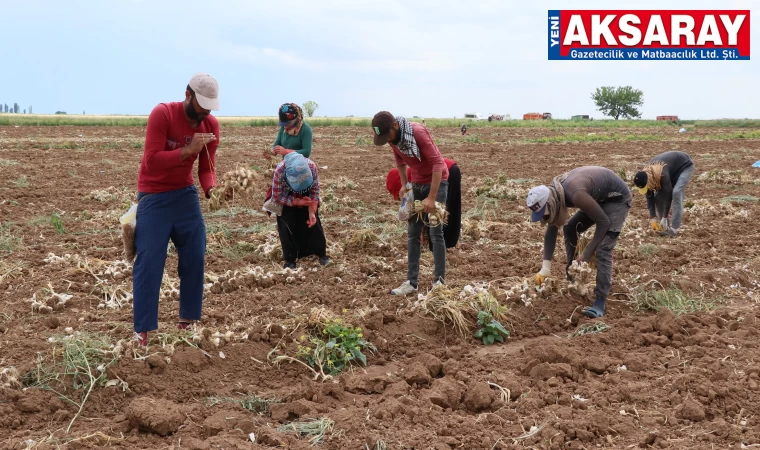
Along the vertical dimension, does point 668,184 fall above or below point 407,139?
below

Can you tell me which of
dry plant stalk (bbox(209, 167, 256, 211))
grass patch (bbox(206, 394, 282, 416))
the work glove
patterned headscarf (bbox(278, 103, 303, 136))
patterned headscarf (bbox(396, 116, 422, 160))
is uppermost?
patterned headscarf (bbox(278, 103, 303, 136))

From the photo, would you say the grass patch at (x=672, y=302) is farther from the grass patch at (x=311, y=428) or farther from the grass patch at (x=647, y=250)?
the grass patch at (x=311, y=428)

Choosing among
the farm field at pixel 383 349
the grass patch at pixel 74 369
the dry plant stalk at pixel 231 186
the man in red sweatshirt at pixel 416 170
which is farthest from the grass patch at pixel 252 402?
the man in red sweatshirt at pixel 416 170

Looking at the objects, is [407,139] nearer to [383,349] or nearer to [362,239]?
[383,349]

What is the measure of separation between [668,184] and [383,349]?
5309mm

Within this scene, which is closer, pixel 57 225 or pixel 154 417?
pixel 154 417

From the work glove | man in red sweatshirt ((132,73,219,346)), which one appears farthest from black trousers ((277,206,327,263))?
the work glove

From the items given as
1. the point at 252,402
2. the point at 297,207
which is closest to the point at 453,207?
the point at 297,207

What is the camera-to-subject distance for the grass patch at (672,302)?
5645mm

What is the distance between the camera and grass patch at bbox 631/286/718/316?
18.5 ft

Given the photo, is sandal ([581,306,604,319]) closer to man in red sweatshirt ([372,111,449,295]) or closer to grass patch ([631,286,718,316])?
grass patch ([631,286,718,316])

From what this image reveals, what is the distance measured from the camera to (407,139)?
5395mm

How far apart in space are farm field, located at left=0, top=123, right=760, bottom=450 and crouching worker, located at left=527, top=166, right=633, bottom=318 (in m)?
0.42

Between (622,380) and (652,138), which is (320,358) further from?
(652,138)
